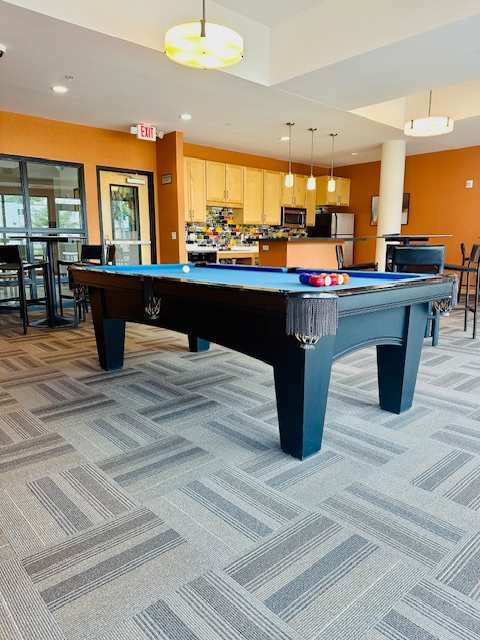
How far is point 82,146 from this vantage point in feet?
21.6

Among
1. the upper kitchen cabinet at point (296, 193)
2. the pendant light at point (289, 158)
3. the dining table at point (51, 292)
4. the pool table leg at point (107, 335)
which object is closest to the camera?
the pool table leg at point (107, 335)

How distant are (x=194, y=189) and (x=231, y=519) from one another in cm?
673

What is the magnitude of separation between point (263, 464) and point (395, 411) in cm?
104

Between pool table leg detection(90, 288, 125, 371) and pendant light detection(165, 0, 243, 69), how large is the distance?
6.00ft

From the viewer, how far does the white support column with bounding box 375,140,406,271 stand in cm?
748

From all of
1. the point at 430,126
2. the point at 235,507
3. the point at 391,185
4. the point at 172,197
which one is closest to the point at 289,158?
the point at 391,185

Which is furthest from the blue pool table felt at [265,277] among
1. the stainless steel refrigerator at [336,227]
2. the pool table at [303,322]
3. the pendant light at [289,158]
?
the stainless steel refrigerator at [336,227]

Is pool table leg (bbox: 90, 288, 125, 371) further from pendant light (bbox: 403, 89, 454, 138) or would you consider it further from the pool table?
pendant light (bbox: 403, 89, 454, 138)

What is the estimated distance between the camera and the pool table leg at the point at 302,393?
6.40ft

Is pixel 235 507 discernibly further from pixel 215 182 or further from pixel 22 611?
pixel 215 182

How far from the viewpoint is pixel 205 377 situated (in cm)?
333

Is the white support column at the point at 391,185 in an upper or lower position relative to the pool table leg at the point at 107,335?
upper

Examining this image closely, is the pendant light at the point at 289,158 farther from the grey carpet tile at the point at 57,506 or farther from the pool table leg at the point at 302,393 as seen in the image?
the grey carpet tile at the point at 57,506

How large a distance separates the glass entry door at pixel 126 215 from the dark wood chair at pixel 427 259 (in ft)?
14.9
